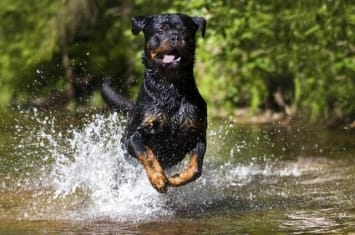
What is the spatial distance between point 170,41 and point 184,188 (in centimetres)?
131

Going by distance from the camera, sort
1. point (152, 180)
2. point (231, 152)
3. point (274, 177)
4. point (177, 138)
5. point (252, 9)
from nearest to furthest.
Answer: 1. point (152, 180)
2. point (177, 138)
3. point (274, 177)
4. point (231, 152)
5. point (252, 9)

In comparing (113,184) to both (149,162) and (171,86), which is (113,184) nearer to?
(149,162)

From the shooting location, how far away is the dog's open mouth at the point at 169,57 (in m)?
5.34

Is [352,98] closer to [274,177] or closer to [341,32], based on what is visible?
[341,32]

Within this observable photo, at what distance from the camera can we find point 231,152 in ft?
26.7

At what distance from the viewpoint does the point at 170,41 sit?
17.3 feet

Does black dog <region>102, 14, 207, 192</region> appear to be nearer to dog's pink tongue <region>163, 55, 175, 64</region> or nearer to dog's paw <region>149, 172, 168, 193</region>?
dog's pink tongue <region>163, 55, 175, 64</region>

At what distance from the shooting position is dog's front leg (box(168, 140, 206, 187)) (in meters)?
5.18

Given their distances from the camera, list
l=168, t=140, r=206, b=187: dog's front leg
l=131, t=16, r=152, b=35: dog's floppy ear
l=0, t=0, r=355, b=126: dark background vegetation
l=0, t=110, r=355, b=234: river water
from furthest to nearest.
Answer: l=0, t=0, r=355, b=126: dark background vegetation, l=131, t=16, r=152, b=35: dog's floppy ear, l=168, t=140, r=206, b=187: dog's front leg, l=0, t=110, r=355, b=234: river water

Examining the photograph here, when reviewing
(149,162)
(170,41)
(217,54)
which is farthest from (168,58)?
(217,54)

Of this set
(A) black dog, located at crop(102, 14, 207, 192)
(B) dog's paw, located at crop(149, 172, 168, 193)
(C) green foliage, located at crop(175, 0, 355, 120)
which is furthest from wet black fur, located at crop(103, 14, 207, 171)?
(C) green foliage, located at crop(175, 0, 355, 120)

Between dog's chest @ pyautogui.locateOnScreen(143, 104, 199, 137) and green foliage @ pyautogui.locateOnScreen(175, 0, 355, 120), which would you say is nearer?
dog's chest @ pyautogui.locateOnScreen(143, 104, 199, 137)

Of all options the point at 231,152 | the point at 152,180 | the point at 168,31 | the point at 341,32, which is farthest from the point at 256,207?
the point at 341,32

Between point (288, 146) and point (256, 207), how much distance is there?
11.3ft
